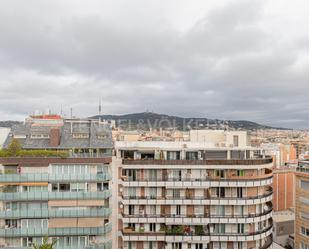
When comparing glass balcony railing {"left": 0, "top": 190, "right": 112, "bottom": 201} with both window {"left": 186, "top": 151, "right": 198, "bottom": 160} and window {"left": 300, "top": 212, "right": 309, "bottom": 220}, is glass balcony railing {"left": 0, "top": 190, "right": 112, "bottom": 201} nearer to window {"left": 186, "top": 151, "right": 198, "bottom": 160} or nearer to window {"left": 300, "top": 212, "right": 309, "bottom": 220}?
window {"left": 186, "top": 151, "right": 198, "bottom": 160}

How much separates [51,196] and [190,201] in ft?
→ 48.9

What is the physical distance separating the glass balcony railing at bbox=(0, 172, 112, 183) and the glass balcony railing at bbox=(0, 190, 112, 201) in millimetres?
1294

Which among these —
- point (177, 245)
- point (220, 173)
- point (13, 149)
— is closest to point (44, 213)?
point (13, 149)

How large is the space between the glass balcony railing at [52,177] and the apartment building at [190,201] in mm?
4520

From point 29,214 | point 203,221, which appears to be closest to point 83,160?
point 29,214

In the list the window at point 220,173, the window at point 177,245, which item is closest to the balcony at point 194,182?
the window at point 220,173

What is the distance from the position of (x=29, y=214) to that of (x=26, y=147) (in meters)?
7.60

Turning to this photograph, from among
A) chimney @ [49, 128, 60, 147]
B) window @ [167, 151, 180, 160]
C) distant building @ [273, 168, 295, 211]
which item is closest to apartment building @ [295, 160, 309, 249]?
window @ [167, 151, 180, 160]

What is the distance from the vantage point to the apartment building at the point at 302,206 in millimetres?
48469

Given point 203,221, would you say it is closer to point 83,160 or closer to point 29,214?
point 83,160

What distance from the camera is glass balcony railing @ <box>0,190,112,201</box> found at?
120 ft

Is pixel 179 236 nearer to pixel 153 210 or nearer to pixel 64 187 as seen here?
pixel 153 210

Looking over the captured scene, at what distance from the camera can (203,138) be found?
5281 centimetres

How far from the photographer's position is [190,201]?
41344 mm
